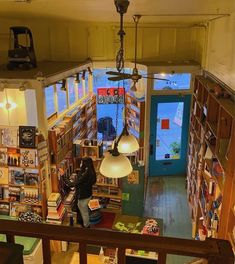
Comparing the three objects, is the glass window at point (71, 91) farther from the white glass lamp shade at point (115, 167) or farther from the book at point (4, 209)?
the white glass lamp shade at point (115, 167)

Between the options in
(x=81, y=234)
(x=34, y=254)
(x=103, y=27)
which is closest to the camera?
(x=81, y=234)

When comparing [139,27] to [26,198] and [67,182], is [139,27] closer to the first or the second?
[67,182]

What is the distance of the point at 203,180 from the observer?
4.80 m

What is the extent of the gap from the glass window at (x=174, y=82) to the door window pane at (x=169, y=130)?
407mm

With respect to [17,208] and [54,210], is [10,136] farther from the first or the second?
[54,210]

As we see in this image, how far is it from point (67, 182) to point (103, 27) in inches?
161

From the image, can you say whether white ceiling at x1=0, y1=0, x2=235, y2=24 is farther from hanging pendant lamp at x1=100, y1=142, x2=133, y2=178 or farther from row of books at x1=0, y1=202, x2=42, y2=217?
row of books at x1=0, y1=202, x2=42, y2=217

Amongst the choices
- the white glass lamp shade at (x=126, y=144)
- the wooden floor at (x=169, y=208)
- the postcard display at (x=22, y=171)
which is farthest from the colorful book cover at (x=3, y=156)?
the white glass lamp shade at (x=126, y=144)

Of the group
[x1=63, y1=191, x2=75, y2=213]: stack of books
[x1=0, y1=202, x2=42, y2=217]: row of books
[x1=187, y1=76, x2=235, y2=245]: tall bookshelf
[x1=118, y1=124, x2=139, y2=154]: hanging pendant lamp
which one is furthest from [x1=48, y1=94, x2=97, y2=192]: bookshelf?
[x1=187, y1=76, x2=235, y2=245]: tall bookshelf

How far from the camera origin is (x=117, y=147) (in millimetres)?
3590

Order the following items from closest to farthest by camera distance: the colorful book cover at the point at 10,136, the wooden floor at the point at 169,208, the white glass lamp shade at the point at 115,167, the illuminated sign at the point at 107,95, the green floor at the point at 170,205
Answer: the white glass lamp shade at the point at 115,167, the colorful book cover at the point at 10,136, the wooden floor at the point at 169,208, the green floor at the point at 170,205, the illuminated sign at the point at 107,95

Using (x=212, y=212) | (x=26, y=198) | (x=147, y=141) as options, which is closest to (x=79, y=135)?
(x=147, y=141)

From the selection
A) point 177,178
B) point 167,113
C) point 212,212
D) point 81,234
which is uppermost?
point 81,234

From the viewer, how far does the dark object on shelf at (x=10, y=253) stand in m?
1.01
